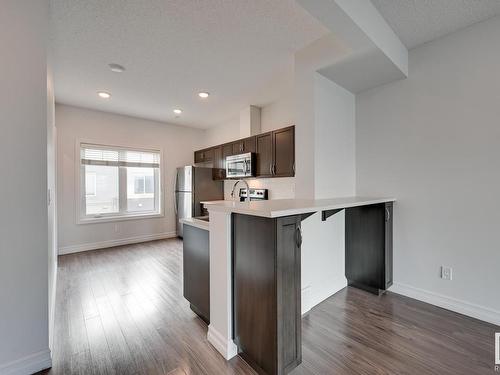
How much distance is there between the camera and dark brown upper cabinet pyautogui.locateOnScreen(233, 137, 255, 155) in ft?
12.6

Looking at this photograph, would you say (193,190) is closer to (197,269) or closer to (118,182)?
(118,182)

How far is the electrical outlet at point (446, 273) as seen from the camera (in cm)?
219

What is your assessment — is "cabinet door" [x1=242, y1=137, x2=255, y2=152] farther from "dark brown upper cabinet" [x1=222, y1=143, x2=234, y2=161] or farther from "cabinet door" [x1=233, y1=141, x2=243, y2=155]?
"dark brown upper cabinet" [x1=222, y1=143, x2=234, y2=161]

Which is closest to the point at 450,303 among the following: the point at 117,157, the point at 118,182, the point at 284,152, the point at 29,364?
the point at 284,152

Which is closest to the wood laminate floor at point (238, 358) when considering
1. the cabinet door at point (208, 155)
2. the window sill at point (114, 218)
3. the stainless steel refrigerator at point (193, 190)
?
the window sill at point (114, 218)

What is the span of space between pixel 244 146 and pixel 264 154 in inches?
22.3

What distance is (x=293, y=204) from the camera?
168 cm

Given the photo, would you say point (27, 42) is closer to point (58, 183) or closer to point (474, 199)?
point (58, 183)

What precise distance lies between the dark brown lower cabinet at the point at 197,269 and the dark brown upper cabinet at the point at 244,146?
208 centimetres

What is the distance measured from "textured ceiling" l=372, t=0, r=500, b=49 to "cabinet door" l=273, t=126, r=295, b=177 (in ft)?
4.80

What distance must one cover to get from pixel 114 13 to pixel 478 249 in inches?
147

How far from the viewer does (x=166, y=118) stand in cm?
489

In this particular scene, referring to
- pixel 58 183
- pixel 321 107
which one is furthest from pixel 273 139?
pixel 58 183

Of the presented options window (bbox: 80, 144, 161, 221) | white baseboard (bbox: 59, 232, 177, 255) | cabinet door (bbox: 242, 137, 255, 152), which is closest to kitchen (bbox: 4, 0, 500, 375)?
cabinet door (bbox: 242, 137, 255, 152)
